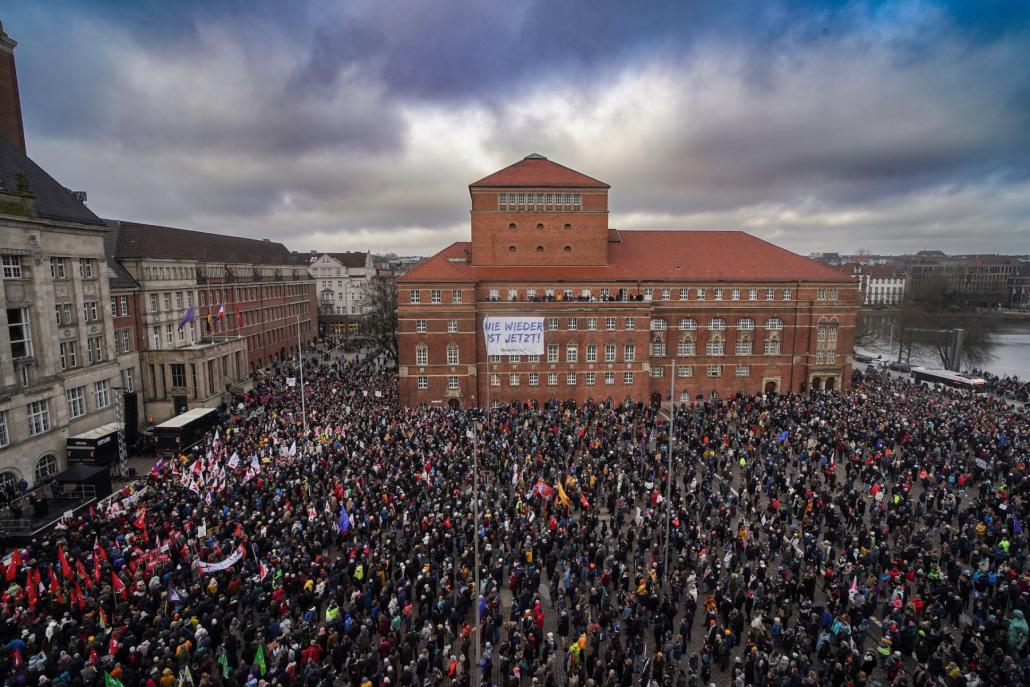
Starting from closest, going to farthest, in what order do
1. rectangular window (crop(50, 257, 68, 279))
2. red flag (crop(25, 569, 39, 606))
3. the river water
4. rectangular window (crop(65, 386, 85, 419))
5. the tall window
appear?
red flag (crop(25, 569, 39, 606))
rectangular window (crop(50, 257, 68, 279))
rectangular window (crop(65, 386, 85, 419))
the tall window
the river water

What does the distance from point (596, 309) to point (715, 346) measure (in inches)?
457

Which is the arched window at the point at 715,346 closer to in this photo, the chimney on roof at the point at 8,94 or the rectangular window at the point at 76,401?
the rectangular window at the point at 76,401

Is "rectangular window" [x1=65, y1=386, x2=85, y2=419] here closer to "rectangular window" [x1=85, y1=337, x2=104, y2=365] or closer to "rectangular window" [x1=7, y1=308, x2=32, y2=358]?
"rectangular window" [x1=85, y1=337, x2=104, y2=365]

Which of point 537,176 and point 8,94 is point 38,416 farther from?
point 537,176

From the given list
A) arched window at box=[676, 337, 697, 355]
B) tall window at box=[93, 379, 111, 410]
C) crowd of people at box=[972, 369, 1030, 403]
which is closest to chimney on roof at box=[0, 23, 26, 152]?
tall window at box=[93, 379, 111, 410]

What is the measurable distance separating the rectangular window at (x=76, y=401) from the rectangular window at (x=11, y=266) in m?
6.97

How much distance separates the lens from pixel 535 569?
686 inches

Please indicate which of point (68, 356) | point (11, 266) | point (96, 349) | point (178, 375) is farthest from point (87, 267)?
point (178, 375)

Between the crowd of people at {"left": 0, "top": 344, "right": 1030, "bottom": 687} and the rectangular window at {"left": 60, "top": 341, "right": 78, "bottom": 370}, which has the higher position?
the rectangular window at {"left": 60, "top": 341, "right": 78, "bottom": 370}

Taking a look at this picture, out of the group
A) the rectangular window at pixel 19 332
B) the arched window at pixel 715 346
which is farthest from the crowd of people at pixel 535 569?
the arched window at pixel 715 346

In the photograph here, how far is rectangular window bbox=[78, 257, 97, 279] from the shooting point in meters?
33.3

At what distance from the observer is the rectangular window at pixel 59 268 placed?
31.5 metres

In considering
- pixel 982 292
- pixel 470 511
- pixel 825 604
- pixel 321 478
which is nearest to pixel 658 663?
pixel 825 604

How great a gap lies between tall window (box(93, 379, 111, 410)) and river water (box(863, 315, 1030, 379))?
84991 millimetres
